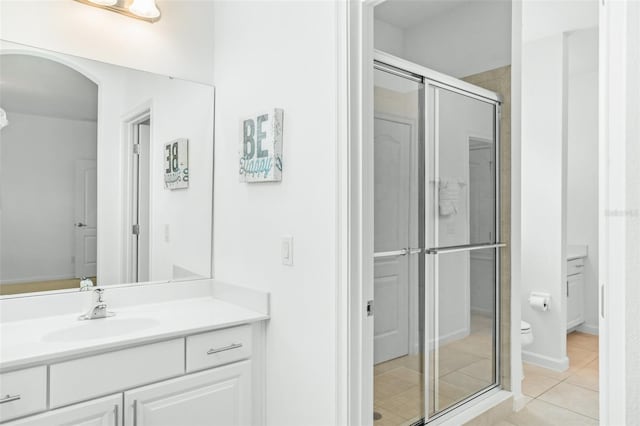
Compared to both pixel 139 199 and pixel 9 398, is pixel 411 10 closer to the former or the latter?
pixel 139 199

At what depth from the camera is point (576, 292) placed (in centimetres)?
412

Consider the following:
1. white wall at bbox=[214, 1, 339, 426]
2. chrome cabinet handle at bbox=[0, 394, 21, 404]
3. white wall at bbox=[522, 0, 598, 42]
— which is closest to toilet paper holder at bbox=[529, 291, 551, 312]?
white wall at bbox=[522, 0, 598, 42]

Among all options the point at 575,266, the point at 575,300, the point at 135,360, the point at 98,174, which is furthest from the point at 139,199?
→ the point at 575,300

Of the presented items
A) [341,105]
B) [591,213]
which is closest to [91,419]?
[341,105]

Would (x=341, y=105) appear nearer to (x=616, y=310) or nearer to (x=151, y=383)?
(x=616, y=310)

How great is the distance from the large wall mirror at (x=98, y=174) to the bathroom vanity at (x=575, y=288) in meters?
3.41

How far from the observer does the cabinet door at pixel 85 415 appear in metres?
1.40

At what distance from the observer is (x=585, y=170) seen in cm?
445

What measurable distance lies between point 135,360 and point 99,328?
35cm

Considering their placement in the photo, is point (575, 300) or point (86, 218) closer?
point (86, 218)

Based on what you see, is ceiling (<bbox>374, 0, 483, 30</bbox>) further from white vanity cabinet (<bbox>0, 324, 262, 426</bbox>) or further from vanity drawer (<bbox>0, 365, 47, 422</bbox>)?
vanity drawer (<bbox>0, 365, 47, 422</bbox>)

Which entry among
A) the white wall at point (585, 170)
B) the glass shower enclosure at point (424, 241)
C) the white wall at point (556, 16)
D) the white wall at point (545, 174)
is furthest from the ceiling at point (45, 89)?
the white wall at point (585, 170)

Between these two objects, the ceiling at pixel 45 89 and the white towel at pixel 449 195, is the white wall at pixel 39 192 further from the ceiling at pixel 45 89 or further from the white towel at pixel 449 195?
the white towel at pixel 449 195

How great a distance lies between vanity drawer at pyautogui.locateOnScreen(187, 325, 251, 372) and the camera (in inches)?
68.1
